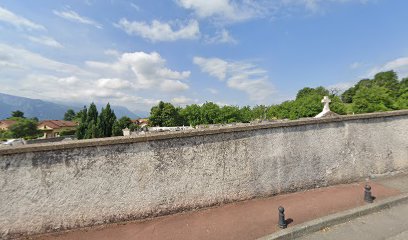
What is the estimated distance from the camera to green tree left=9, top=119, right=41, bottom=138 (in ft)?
225

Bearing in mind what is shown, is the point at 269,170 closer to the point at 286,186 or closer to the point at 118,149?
the point at 286,186

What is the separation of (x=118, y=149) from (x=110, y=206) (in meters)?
1.32

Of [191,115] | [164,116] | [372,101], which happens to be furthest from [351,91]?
[164,116]

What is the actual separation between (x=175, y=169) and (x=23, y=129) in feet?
269

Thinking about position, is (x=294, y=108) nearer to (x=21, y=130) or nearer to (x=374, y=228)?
(x=374, y=228)

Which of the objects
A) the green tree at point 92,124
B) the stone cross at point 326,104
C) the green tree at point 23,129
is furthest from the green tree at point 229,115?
the green tree at point 23,129

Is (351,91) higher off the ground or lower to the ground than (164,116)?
higher

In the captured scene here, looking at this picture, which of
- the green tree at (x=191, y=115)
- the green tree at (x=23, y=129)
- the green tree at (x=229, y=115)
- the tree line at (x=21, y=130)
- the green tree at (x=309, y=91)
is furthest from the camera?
the green tree at (x=309, y=91)

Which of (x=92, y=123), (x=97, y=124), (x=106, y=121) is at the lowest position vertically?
(x=97, y=124)

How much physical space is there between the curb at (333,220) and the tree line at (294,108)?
40.0 metres

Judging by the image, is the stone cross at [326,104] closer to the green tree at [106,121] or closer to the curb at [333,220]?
the curb at [333,220]

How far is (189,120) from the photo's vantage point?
A: 215 feet

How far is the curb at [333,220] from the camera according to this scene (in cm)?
522

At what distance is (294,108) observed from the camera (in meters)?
54.5
